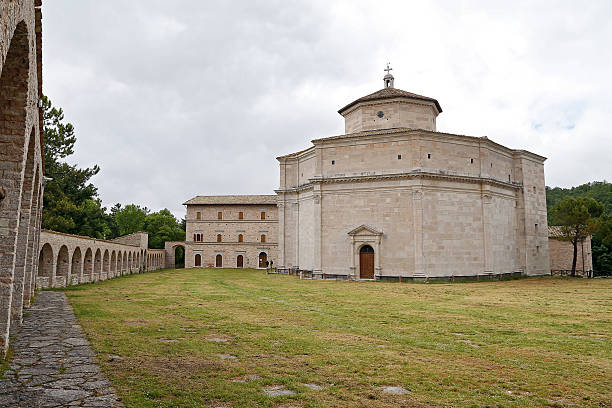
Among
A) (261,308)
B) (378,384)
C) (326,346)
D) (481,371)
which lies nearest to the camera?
(378,384)

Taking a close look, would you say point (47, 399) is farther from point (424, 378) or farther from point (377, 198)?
point (377, 198)

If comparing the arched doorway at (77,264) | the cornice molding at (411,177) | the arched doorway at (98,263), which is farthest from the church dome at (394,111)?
the arched doorway at (77,264)

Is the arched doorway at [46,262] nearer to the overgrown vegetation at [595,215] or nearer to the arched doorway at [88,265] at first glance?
the arched doorway at [88,265]

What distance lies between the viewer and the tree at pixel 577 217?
1234 inches

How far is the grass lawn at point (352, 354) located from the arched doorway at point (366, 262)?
1427 centimetres

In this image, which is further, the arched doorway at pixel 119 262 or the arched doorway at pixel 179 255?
the arched doorway at pixel 179 255

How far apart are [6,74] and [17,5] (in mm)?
2040

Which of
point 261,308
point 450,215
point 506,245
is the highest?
point 450,215

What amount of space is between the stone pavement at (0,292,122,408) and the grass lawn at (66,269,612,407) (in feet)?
0.86

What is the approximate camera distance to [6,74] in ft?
19.8

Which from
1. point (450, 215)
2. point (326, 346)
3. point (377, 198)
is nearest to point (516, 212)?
point (450, 215)

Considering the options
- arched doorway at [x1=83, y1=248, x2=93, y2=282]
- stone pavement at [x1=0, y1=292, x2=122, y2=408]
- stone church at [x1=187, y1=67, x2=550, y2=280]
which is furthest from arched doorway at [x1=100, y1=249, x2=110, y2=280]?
stone pavement at [x1=0, y1=292, x2=122, y2=408]

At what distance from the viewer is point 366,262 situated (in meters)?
29.3

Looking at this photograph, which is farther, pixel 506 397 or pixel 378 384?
pixel 378 384
